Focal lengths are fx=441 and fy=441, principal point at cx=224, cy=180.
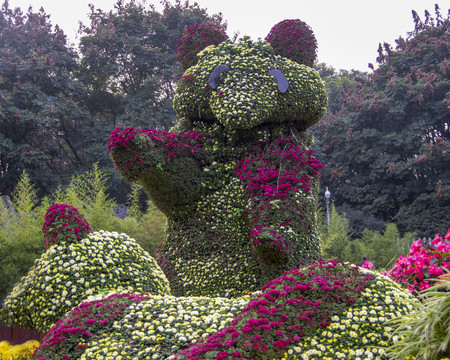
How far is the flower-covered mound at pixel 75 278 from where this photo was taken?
12.1 feet

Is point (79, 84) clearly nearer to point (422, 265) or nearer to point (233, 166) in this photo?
point (233, 166)

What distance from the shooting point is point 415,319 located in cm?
212

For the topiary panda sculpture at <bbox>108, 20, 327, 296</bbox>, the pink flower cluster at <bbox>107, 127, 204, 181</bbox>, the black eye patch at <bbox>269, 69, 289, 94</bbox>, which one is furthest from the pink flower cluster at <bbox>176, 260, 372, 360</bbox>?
the black eye patch at <bbox>269, 69, 289, 94</bbox>

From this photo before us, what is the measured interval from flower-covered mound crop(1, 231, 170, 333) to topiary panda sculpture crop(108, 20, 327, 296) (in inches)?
43.8

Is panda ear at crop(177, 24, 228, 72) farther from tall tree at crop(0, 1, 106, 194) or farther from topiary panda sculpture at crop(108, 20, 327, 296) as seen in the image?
tall tree at crop(0, 1, 106, 194)

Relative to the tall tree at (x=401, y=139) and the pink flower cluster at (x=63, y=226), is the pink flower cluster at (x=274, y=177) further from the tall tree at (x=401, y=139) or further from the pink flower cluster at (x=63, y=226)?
the tall tree at (x=401, y=139)

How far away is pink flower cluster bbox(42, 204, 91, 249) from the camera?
160 inches

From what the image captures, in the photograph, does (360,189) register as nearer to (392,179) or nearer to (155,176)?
(392,179)

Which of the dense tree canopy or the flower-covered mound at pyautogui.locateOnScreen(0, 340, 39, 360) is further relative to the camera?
the dense tree canopy

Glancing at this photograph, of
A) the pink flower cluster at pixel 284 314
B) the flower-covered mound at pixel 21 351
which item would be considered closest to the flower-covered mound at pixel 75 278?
the flower-covered mound at pixel 21 351

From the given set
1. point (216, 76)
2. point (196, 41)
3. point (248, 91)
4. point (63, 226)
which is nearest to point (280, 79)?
point (248, 91)

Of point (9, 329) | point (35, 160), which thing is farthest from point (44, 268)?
point (35, 160)

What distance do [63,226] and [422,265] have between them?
3.24m

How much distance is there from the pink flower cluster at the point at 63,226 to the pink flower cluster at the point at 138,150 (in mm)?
912
